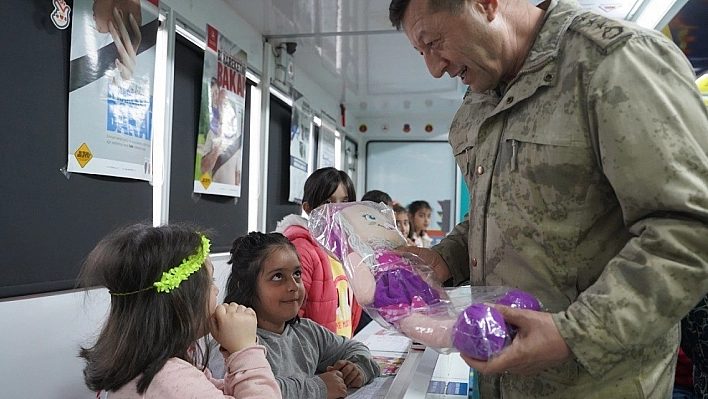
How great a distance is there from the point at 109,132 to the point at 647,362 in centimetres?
203

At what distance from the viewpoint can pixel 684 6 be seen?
271 cm

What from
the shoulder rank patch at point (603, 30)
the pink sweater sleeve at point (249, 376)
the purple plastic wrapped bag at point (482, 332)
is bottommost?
the pink sweater sleeve at point (249, 376)

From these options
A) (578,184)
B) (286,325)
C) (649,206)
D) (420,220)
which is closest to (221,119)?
(286,325)

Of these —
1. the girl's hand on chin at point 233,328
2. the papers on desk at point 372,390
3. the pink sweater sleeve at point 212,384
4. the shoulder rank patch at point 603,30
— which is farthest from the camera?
the papers on desk at point 372,390

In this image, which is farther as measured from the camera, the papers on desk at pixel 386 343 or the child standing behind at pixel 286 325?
the papers on desk at pixel 386 343

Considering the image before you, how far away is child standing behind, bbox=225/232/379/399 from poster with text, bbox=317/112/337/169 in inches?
130

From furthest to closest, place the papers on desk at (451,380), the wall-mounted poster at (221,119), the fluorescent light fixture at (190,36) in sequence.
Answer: the wall-mounted poster at (221,119), the fluorescent light fixture at (190,36), the papers on desk at (451,380)

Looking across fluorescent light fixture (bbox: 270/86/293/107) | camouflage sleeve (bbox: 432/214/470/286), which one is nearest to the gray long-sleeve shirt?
camouflage sleeve (bbox: 432/214/470/286)

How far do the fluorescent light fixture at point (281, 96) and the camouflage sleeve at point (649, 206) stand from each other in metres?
3.42

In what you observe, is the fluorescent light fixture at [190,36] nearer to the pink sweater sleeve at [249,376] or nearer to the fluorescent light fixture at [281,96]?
the fluorescent light fixture at [281,96]

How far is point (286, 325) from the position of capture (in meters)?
1.89

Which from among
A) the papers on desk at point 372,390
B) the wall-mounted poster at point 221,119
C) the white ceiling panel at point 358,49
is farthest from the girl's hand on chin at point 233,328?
the white ceiling panel at point 358,49

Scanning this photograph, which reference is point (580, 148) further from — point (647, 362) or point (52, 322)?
point (52, 322)

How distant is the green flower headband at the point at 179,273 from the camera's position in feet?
4.09
